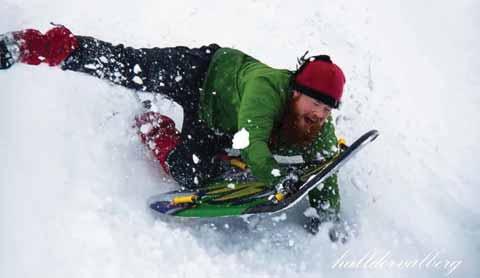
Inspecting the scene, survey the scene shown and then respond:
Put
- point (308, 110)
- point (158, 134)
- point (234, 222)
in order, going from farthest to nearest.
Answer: point (158, 134) < point (234, 222) < point (308, 110)

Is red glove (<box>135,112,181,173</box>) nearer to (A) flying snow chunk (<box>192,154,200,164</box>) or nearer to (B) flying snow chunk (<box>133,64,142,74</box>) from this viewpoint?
(A) flying snow chunk (<box>192,154,200,164</box>)

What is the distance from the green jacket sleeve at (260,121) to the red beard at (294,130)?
13 centimetres

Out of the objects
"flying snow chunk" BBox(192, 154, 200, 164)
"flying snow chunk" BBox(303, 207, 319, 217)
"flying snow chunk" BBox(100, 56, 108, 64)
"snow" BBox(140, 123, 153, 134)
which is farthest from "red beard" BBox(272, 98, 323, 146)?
"flying snow chunk" BBox(100, 56, 108, 64)

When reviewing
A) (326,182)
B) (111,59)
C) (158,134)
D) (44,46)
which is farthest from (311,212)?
(44,46)

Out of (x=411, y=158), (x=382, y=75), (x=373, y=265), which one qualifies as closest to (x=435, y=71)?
(x=382, y=75)

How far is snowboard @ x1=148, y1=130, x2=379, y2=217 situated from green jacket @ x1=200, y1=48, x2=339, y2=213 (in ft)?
0.48

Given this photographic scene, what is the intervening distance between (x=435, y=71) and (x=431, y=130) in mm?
1172

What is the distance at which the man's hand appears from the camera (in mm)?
3449

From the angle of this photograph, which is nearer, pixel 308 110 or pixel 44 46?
pixel 308 110

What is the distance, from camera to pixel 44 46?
3500 millimetres

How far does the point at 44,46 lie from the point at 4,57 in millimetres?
253

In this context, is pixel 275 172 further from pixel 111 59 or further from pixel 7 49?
pixel 7 49

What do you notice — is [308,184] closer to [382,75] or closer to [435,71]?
[382,75]

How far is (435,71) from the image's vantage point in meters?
6.16
